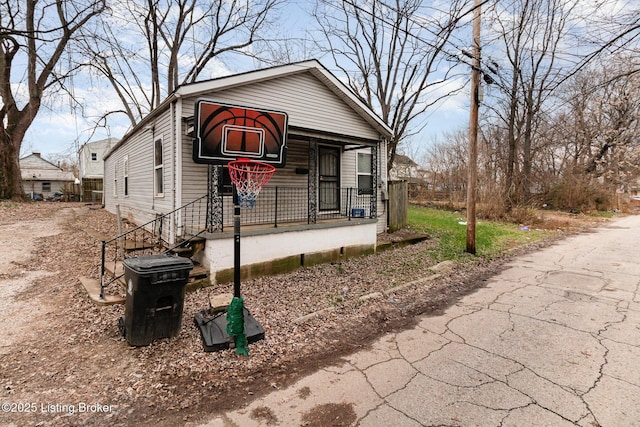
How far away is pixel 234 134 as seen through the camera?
444 cm

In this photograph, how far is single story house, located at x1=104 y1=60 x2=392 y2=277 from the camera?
21.1 feet

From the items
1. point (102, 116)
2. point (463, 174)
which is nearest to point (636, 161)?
point (463, 174)

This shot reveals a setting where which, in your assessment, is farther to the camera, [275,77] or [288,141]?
[288,141]

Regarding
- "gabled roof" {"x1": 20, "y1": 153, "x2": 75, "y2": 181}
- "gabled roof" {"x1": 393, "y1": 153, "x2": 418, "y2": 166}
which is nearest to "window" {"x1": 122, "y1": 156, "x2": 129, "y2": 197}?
"gabled roof" {"x1": 393, "y1": 153, "x2": 418, "y2": 166}

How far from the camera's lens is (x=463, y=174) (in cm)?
2172

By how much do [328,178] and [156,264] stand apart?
21.2 feet

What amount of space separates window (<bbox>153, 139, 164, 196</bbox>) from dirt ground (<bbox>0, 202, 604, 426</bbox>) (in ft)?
6.92

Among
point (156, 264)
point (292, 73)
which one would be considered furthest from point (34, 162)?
point (156, 264)

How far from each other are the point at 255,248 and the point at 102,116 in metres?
19.4

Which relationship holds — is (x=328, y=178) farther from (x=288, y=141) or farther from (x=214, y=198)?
(x=214, y=198)

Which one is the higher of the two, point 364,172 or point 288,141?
point 288,141

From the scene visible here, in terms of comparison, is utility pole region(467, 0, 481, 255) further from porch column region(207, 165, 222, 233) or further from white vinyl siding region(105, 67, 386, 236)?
porch column region(207, 165, 222, 233)

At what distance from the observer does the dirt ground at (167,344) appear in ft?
8.50

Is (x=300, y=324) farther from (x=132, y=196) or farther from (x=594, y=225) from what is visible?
(x=594, y=225)
